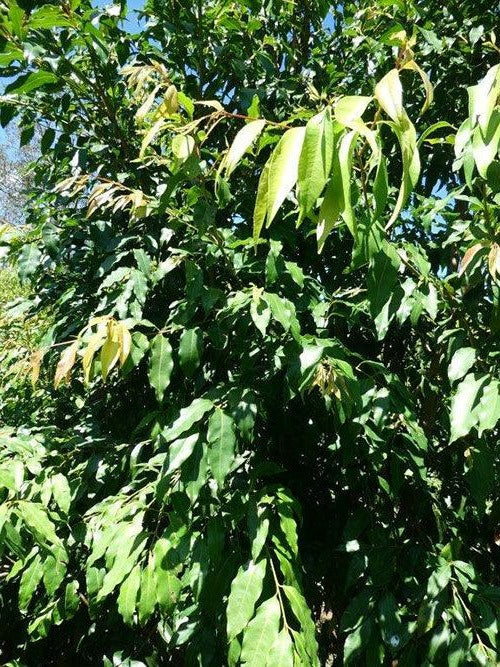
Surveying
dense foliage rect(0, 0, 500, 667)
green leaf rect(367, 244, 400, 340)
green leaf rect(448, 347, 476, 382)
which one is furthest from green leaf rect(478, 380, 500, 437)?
green leaf rect(367, 244, 400, 340)

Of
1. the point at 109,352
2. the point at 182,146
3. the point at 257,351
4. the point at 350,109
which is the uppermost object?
the point at 350,109

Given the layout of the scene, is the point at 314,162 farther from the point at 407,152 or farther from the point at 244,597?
the point at 244,597

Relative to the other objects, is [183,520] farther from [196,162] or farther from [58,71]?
[58,71]

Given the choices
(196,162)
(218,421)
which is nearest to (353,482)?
(218,421)

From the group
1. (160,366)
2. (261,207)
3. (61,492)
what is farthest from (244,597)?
(261,207)

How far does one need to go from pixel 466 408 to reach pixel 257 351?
52 centimetres

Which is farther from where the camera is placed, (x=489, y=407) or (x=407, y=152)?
(x=489, y=407)

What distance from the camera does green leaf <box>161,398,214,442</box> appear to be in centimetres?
116

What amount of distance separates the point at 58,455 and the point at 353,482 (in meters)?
0.87

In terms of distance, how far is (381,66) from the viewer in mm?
1899

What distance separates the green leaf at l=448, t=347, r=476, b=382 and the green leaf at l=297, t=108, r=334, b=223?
2.87ft

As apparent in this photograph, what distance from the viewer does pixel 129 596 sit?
46.6 inches

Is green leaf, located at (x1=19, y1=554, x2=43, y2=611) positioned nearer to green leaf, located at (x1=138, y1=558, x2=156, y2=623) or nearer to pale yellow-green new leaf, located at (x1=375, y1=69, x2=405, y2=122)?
green leaf, located at (x1=138, y1=558, x2=156, y2=623)

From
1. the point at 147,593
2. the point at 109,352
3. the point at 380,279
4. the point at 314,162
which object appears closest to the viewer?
the point at 314,162
